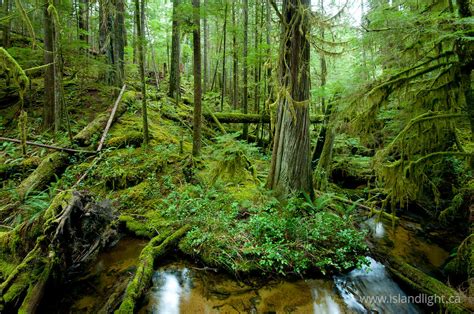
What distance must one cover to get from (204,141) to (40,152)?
18.5 feet

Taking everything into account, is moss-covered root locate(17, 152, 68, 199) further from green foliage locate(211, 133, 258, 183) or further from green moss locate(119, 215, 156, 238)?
green foliage locate(211, 133, 258, 183)

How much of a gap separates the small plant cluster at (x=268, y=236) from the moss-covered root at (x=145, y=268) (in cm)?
28

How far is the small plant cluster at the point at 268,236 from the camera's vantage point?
16.0 ft

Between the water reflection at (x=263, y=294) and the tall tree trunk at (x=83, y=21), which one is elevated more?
the tall tree trunk at (x=83, y=21)

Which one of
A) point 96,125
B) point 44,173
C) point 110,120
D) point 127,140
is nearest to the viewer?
point 44,173

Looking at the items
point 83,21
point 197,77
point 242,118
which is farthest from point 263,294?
point 83,21

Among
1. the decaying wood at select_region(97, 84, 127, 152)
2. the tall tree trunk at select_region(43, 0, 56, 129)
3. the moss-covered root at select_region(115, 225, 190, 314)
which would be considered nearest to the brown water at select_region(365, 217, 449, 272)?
the moss-covered root at select_region(115, 225, 190, 314)

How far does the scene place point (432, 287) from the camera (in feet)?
14.4

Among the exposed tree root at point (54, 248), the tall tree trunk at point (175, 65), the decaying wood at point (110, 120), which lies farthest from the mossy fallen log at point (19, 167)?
the tall tree trunk at point (175, 65)

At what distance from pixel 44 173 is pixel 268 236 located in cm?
640

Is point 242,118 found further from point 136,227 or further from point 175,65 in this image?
point 136,227

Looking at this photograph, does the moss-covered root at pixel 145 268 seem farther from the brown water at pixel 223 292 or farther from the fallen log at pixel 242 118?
the fallen log at pixel 242 118

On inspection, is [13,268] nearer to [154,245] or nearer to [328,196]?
[154,245]

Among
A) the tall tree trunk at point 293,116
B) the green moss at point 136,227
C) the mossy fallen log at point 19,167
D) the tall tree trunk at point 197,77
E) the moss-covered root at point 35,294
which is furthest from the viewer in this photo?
the tall tree trunk at point 197,77
